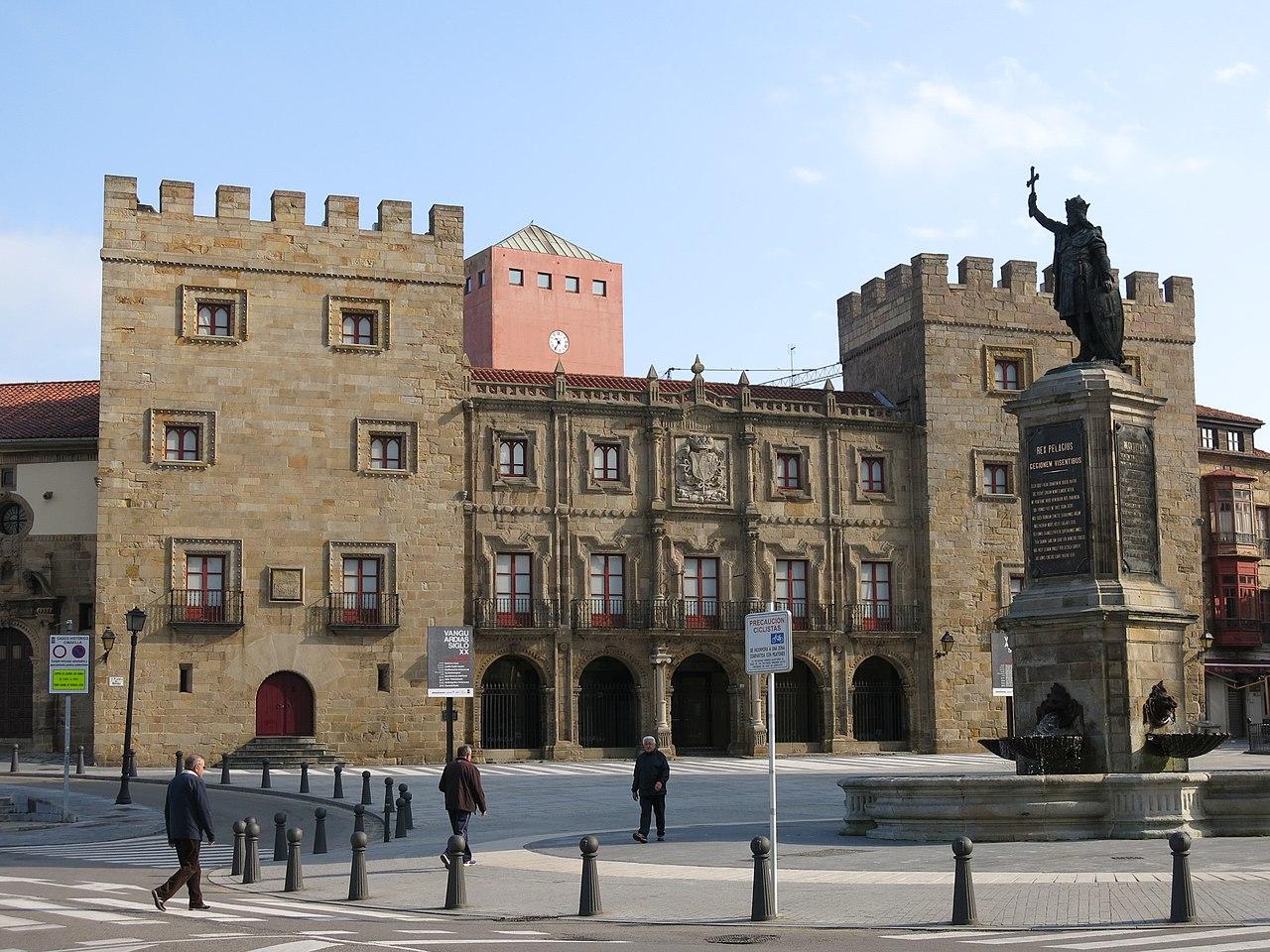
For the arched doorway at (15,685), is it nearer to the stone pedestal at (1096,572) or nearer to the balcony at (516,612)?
the balcony at (516,612)

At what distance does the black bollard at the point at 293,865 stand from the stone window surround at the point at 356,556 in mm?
29570

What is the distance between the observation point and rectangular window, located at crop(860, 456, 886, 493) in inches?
2169

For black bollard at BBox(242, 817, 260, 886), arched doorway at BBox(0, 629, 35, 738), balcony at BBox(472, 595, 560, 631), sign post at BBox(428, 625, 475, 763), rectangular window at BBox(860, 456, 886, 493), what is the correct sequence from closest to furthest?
black bollard at BBox(242, 817, 260, 886)
sign post at BBox(428, 625, 475, 763)
arched doorway at BBox(0, 629, 35, 738)
balcony at BBox(472, 595, 560, 631)
rectangular window at BBox(860, 456, 886, 493)

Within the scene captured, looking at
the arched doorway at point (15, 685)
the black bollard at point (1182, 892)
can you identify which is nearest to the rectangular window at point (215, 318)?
the arched doorway at point (15, 685)

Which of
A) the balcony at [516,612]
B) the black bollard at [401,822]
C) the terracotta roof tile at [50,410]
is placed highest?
the terracotta roof tile at [50,410]

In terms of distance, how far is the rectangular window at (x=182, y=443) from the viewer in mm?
47000

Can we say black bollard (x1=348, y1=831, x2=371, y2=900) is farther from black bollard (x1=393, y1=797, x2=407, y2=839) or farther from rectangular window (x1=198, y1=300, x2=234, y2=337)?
rectangular window (x1=198, y1=300, x2=234, y2=337)

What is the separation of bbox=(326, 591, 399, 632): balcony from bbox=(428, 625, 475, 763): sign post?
1.27 metres

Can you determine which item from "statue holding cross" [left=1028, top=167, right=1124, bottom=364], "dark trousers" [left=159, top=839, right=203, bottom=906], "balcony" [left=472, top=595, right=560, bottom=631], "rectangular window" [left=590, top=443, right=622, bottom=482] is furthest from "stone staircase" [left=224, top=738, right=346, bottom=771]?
"dark trousers" [left=159, top=839, right=203, bottom=906]

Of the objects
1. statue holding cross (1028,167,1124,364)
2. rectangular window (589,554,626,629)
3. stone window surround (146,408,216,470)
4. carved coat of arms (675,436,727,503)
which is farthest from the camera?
carved coat of arms (675,436,727,503)

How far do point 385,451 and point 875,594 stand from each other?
16859 mm

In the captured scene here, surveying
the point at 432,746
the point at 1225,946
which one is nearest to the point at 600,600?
the point at 432,746

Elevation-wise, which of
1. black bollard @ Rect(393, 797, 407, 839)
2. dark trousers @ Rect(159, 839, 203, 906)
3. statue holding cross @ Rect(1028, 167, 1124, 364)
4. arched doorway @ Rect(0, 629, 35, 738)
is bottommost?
black bollard @ Rect(393, 797, 407, 839)

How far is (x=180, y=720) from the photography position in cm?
4581
